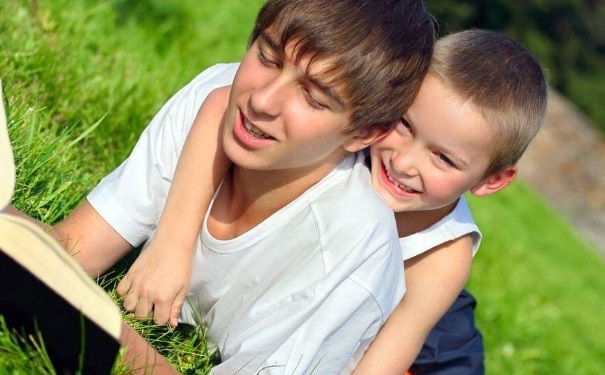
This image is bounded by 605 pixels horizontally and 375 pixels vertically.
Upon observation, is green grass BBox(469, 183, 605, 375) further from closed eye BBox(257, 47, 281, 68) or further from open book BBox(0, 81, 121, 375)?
open book BBox(0, 81, 121, 375)

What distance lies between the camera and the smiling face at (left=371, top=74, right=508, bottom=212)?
2.75 metres

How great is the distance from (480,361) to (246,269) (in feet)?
3.71

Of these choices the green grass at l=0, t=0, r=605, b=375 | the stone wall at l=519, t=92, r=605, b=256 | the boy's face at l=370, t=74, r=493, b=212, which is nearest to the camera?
the boy's face at l=370, t=74, r=493, b=212

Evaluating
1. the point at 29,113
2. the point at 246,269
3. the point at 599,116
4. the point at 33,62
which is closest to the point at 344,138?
the point at 246,269

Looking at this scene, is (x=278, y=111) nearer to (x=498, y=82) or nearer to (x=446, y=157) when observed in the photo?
(x=446, y=157)

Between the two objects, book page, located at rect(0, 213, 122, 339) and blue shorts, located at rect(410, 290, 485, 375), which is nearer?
book page, located at rect(0, 213, 122, 339)

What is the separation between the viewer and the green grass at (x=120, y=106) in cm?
320

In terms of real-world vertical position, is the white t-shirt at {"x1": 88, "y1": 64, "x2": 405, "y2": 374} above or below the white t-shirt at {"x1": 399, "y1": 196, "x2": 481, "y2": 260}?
above

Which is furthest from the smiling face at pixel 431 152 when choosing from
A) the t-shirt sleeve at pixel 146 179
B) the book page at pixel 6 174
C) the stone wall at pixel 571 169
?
the stone wall at pixel 571 169

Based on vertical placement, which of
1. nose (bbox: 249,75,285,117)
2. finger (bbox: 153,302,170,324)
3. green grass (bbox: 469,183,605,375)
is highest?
nose (bbox: 249,75,285,117)

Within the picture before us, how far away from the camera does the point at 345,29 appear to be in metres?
2.56

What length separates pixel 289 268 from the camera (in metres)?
2.70

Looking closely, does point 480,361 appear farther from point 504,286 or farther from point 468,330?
point 504,286

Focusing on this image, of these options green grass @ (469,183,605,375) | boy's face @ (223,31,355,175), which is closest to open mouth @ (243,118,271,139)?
boy's face @ (223,31,355,175)
